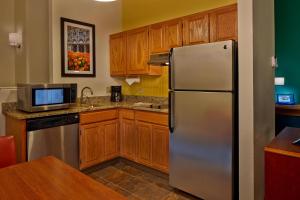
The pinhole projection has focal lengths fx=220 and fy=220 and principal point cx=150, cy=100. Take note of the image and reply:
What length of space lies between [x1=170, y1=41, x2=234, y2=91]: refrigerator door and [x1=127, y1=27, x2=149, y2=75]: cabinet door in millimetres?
978

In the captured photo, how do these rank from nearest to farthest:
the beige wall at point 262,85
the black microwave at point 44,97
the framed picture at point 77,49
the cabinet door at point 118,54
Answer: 1. the beige wall at point 262,85
2. the black microwave at point 44,97
3. the framed picture at point 77,49
4. the cabinet door at point 118,54

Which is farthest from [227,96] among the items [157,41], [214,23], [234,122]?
[157,41]

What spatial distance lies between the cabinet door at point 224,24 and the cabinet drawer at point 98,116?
69.1 inches

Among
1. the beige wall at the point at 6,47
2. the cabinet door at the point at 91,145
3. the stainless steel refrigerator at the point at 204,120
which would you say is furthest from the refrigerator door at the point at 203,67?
the beige wall at the point at 6,47

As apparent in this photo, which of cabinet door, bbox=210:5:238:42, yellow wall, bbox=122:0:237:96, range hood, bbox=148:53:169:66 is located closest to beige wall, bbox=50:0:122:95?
yellow wall, bbox=122:0:237:96

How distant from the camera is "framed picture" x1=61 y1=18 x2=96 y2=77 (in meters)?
3.38

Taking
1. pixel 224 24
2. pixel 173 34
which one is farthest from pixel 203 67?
pixel 173 34

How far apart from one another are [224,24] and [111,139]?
2205 mm

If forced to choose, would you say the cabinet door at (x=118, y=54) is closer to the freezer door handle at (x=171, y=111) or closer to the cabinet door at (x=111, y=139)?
the cabinet door at (x=111, y=139)

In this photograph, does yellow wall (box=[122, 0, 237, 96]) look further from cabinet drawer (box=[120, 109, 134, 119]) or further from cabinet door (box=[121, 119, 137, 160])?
cabinet door (box=[121, 119, 137, 160])

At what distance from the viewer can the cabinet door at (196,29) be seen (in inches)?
105

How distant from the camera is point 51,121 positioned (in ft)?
8.74

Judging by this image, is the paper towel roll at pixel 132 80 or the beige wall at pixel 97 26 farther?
the paper towel roll at pixel 132 80

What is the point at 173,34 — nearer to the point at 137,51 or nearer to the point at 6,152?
the point at 137,51
